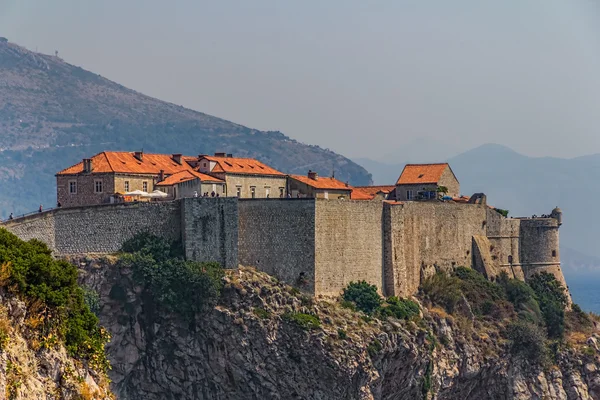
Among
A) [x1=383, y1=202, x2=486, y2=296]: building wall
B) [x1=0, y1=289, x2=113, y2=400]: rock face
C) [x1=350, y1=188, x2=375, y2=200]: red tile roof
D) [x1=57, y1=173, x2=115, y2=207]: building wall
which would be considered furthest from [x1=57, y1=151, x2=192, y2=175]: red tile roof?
[x1=0, y1=289, x2=113, y2=400]: rock face

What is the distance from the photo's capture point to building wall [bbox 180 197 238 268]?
66750 mm

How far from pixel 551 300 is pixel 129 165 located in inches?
1224

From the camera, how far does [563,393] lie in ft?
259

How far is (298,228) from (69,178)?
44.6 feet

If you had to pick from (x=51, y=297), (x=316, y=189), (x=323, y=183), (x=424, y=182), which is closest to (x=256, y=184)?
(x=316, y=189)

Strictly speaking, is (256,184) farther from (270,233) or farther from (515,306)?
(515,306)

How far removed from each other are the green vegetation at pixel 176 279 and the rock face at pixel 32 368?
2688 cm

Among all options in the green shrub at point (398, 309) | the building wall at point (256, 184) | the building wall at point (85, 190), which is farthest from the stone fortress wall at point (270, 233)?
the building wall at point (256, 184)

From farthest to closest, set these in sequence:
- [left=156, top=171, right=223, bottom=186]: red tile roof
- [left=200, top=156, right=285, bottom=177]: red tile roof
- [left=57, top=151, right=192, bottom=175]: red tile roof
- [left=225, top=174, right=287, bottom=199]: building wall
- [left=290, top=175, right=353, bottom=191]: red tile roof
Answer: [left=290, top=175, right=353, bottom=191]: red tile roof → [left=200, top=156, right=285, bottom=177]: red tile roof → [left=225, top=174, right=287, bottom=199]: building wall → [left=156, top=171, right=223, bottom=186]: red tile roof → [left=57, top=151, right=192, bottom=175]: red tile roof

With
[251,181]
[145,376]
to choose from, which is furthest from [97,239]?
[251,181]

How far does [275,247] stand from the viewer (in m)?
67.9

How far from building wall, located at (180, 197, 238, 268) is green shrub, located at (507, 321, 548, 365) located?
20.8 meters

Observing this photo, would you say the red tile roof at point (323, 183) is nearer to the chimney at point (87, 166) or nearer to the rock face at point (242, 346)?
the rock face at point (242, 346)

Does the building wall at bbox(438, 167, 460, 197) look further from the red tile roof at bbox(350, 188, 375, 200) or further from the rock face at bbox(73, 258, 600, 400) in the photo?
the rock face at bbox(73, 258, 600, 400)
